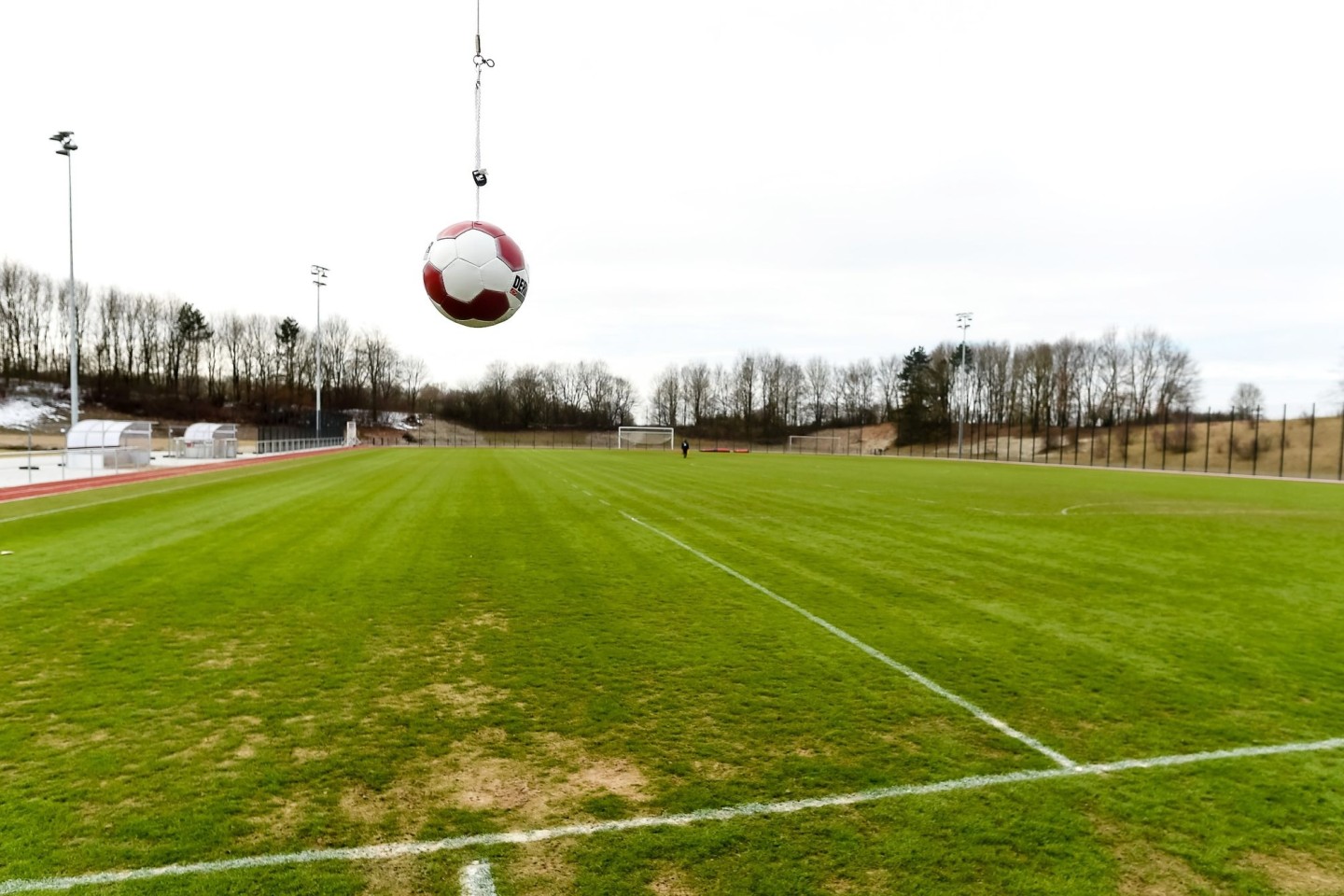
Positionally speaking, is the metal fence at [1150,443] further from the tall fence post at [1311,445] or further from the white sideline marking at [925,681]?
the white sideline marking at [925,681]

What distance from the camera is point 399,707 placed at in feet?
14.8

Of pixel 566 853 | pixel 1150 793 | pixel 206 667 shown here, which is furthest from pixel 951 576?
pixel 206 667

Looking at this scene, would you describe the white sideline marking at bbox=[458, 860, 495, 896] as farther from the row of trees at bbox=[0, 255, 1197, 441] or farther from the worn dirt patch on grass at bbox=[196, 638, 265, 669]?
the row of trees at bbox=[0, 255, 1197, 441]

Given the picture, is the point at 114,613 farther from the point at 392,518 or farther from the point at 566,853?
the point at 392,518

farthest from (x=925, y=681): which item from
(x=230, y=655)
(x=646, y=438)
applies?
(x=646, y=438)

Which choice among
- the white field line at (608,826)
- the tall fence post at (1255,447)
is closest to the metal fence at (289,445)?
the white field line at (608,826)

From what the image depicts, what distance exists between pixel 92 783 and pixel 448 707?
1.76 m

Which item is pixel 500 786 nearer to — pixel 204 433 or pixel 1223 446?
pixel 204 433

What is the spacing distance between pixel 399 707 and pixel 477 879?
2.00m

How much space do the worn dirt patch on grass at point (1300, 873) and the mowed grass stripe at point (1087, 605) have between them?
1.02 metres

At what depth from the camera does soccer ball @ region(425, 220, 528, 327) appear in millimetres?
6465

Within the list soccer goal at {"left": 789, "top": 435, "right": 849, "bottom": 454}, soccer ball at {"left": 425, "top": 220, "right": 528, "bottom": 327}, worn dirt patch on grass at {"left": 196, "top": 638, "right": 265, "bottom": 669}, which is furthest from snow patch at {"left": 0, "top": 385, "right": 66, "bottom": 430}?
soccer ball at {"left": 425, "top": 220, "right": 528, "bottom": 327}

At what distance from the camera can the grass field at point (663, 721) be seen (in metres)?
2.92

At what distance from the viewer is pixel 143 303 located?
8419 centimetres
